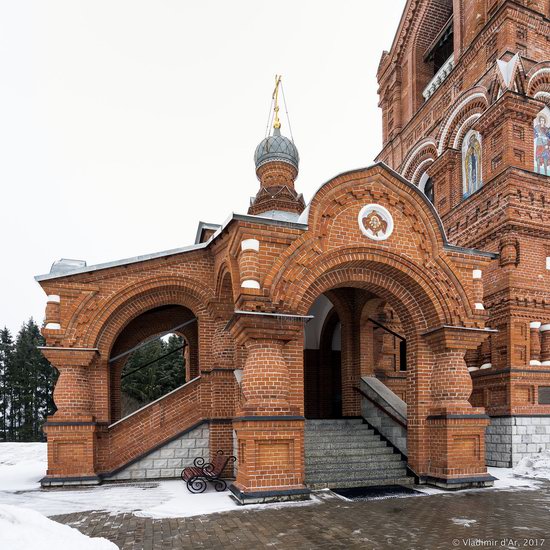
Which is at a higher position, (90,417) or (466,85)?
(466,85)

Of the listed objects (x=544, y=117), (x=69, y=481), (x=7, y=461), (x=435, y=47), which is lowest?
(x=7, y=461)

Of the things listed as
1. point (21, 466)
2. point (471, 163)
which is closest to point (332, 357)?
point (471, 163)

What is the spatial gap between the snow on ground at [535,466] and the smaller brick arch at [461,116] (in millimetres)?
8076

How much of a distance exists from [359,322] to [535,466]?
4.41 metres

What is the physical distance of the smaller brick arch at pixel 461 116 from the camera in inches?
520

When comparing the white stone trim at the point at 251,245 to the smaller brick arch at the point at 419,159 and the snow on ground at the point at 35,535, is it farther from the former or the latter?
the smaller brick arch at the point at 419,159

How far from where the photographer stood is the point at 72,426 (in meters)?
8.96

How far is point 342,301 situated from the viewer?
463 inches

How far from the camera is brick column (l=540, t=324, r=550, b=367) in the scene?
37.7ft

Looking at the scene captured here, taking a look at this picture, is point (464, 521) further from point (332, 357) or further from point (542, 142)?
point (542, 142)

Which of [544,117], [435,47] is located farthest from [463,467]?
[435,47]

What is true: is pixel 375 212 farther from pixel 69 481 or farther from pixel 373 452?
pixel 69 481

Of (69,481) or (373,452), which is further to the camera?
(373,452)

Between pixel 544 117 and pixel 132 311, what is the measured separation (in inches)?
427
